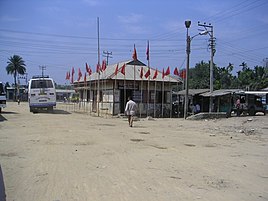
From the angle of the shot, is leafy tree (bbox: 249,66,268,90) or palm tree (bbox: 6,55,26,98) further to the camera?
palm tree (bbox: 6,55,26,98)

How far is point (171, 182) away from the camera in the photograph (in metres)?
5.93

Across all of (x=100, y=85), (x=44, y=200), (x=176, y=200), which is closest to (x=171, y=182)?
(x=176, y=200)

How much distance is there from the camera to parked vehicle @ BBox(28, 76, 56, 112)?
24.5m

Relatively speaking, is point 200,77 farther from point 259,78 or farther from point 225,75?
point 259,78

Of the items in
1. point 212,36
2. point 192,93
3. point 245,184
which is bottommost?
point 245,184

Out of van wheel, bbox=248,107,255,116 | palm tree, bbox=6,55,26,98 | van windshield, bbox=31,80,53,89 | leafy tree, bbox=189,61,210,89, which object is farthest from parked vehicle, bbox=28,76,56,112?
palm tree, bbox=6,55,26,98

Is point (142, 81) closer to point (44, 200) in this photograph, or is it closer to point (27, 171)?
point (27, 171)

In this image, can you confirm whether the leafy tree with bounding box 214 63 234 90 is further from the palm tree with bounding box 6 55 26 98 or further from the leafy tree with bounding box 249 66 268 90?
the palm tree with bounding box 6 55 26 98

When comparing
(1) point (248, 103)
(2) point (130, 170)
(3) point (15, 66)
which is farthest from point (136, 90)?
(3) point (15, 66)

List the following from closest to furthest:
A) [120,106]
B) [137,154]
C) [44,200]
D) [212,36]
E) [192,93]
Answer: [44,200] → [137,154] → [120,106] → [192,93] → [212,36]

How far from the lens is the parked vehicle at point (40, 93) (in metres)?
24.5

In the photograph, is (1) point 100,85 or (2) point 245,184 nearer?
(2) point 245,184

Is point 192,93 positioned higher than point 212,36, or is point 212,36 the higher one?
point 212,36

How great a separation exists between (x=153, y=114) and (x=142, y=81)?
294 cm
